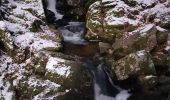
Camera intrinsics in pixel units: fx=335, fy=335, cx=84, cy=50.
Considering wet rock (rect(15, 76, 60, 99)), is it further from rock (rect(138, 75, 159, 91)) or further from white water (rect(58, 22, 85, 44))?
white water (rect(58, 22, 85, 44))

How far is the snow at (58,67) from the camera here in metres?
10.4

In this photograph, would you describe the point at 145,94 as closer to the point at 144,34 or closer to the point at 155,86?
the point at 155,86

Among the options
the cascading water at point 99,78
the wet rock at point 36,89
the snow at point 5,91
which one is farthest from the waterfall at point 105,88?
the snow at point 5,91

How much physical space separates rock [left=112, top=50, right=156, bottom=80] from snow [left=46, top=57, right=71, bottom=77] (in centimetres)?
165

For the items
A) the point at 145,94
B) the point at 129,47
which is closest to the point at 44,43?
the point at 129,47

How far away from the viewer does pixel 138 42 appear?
11.5 m

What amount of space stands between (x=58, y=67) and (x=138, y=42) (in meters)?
2.94

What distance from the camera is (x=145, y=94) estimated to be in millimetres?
10586

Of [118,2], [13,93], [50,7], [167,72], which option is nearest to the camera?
[13,93]

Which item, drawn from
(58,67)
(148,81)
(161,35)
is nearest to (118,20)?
(161,35)

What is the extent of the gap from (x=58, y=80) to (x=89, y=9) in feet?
13.8

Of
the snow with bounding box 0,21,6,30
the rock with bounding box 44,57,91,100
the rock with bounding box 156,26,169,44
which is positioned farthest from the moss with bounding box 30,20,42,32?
the rock with bounding box 156,26,169,44

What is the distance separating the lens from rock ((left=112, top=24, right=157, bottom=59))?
11.4 m

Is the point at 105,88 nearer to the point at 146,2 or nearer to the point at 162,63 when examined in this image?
the point at 162,63
